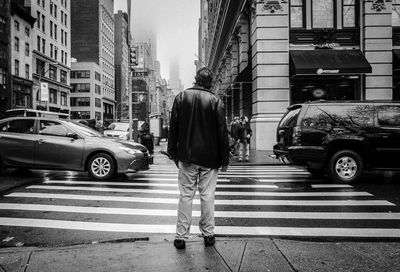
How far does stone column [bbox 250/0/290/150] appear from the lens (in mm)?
19953

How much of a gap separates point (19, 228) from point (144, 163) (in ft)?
16.3

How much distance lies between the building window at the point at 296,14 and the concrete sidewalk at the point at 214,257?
1839 centimetres

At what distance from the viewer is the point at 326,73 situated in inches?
720

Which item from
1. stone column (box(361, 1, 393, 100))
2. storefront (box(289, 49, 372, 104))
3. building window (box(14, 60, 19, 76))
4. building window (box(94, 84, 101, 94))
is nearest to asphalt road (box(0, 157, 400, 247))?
storefront (box(289, 49, 372, 104))

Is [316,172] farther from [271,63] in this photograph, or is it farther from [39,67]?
[39,67]

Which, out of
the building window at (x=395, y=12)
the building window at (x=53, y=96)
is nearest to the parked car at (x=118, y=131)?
the building window at (x=395, y=12)

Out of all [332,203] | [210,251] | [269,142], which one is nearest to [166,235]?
[210,251]

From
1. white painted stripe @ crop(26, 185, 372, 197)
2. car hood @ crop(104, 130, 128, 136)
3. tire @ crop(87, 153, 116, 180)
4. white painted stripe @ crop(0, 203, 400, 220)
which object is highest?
car hood @ crop(104, 130, 128, 136)

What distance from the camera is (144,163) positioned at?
9883mm

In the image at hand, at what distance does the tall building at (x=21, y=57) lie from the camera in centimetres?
4825

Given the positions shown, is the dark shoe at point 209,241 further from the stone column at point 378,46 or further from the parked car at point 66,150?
the stone column at point 378,46

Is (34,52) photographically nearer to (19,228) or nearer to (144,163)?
(144,163)

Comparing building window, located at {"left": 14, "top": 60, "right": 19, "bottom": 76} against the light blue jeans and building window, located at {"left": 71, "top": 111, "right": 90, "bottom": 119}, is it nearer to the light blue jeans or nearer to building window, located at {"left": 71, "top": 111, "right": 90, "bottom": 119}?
building window, located at {"left": 71, "top": 111, "right": 90, "bottom": 119}

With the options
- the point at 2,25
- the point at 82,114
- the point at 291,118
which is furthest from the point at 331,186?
the point at 82,114
